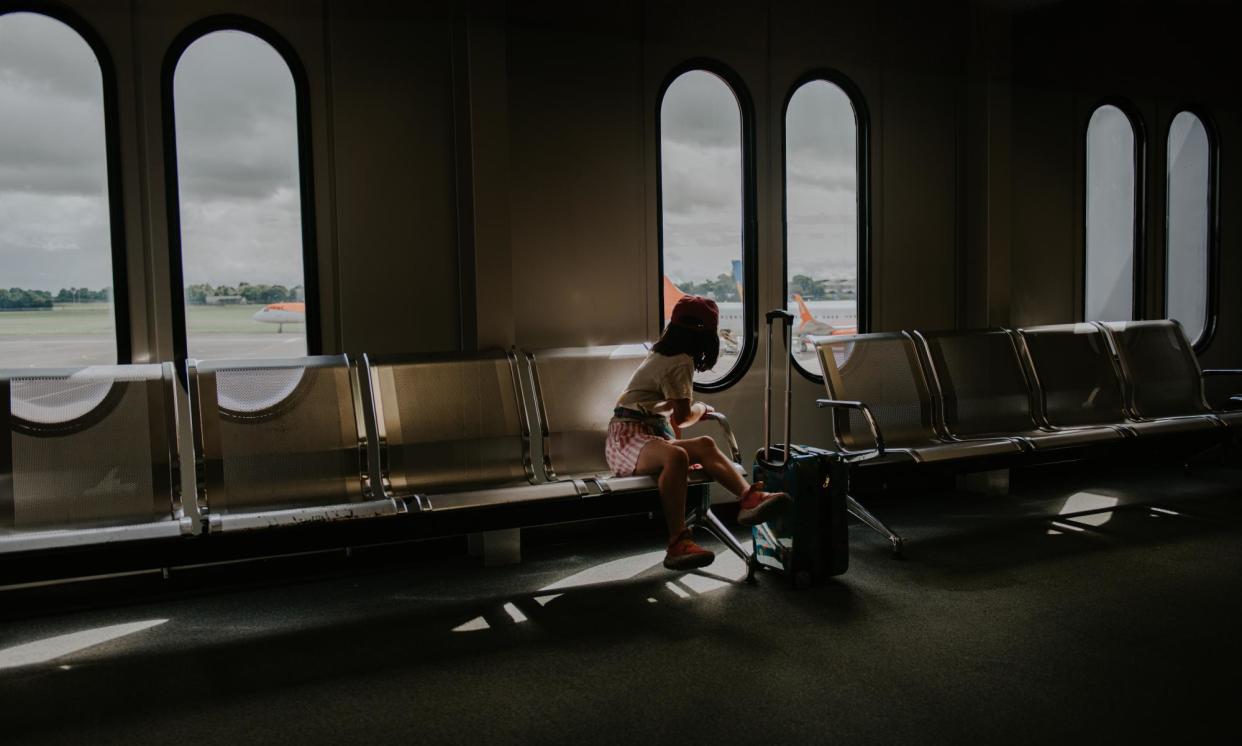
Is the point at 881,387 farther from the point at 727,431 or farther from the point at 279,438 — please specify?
the point at 279,438

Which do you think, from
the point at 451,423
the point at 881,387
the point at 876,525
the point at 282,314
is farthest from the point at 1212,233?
the point at 282,314

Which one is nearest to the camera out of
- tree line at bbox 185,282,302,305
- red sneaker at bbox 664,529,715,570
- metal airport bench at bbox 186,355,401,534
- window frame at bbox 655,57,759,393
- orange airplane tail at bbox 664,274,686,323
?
metal airport bench at bbox 186,355,401,534

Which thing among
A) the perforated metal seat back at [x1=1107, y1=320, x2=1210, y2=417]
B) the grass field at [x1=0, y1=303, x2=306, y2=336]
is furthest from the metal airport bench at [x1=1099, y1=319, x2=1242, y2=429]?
the grass field at [x1=0, y1=303, x2=306, y2=336]

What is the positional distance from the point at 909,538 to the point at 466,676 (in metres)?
Result: 2.63

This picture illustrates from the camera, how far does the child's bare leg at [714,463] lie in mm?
4137

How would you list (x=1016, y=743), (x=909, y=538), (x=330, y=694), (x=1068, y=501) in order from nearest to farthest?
(x=1016, y=743) < (x=330, y=694) < (x=909, y=538) < (x=1068, y=501)

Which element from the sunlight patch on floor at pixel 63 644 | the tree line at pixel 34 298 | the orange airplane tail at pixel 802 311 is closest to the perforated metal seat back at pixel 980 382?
the orange airplane tail at pixel 802 311

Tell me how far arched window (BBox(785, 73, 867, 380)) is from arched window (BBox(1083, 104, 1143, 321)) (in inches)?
77.9

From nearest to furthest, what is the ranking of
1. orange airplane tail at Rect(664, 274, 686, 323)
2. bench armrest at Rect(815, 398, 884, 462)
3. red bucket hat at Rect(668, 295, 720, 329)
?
red bucket hat at Rect(668, 295, 720, 329)
bench armrest at Rect(815, 398, 884, 462)
orange airplane tail at Rect(664, 274, 686, 323)

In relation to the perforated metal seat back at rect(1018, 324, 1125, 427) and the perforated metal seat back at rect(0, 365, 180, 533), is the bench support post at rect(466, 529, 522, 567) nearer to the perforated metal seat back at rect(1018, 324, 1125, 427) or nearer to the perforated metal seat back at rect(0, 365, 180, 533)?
the perforated metal seat back at rect(0, 365, 180, 533)

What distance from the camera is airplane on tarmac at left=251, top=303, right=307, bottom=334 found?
444cm

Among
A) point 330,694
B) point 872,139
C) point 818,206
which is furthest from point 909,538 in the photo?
point 330,694

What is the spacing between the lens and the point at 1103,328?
5957 millimetres

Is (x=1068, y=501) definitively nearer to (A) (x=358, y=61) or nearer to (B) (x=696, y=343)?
(B) (x=696, y=343)
